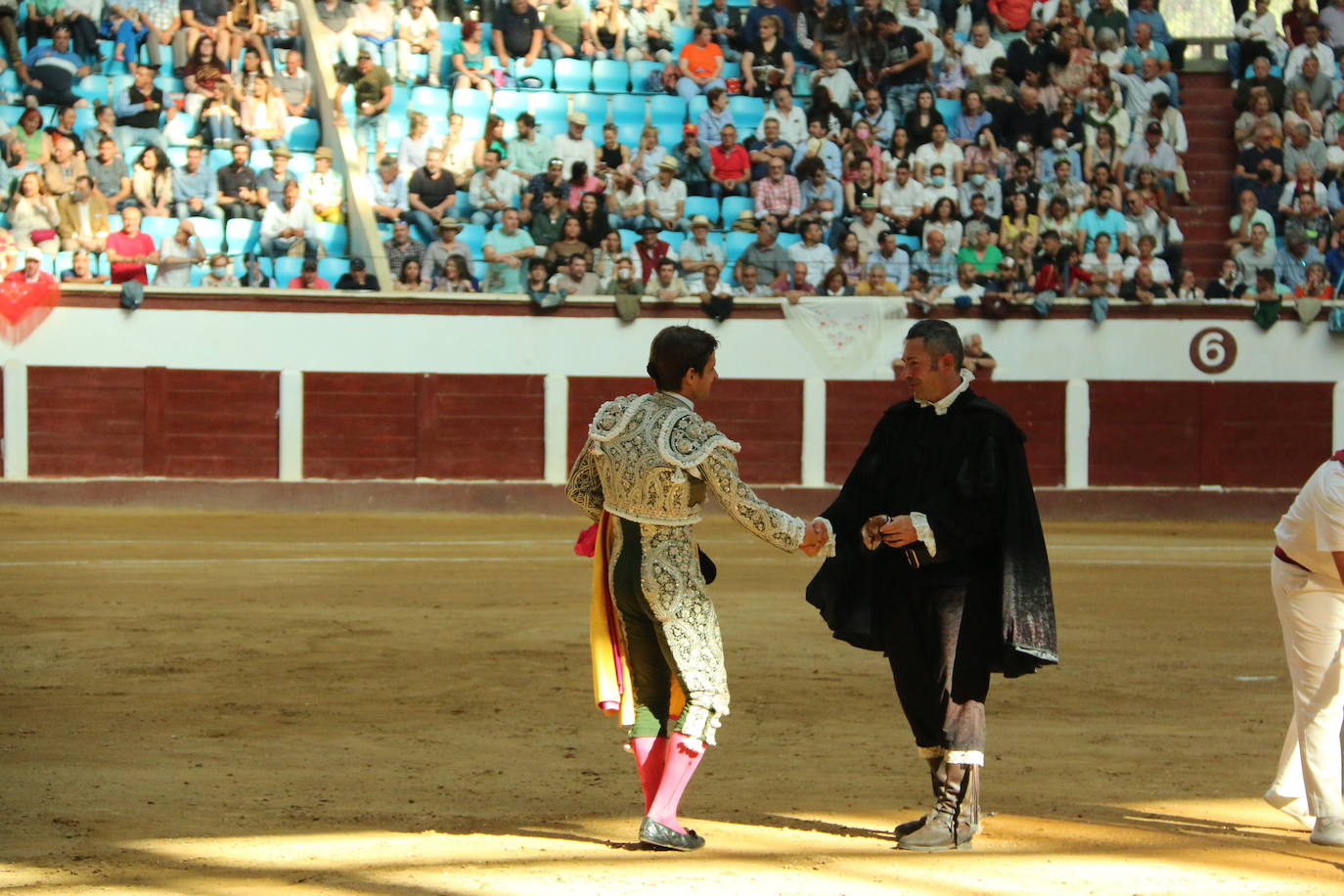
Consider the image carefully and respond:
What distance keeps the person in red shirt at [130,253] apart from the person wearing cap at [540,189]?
2.95 m

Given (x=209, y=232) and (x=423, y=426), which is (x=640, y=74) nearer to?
(x=423, y=426)

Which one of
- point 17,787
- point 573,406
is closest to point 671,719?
point 17,787

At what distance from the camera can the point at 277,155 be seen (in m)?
14.8

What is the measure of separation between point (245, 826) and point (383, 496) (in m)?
10.5

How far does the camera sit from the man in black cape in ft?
15.2

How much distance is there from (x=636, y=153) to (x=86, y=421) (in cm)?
509

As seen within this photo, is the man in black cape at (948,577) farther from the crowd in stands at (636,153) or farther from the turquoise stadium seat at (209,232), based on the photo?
the turquoise stadium seat at (209,232)

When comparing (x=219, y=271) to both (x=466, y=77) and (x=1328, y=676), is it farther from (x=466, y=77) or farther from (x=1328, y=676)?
(x=1328, y=676)

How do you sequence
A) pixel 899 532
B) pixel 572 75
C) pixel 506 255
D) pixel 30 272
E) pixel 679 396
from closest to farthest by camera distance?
pixel 899 532 < pixel 679 396 < pixel 30 272 < pixel 506 255 < pixel 572 75

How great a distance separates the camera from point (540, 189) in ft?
49.4

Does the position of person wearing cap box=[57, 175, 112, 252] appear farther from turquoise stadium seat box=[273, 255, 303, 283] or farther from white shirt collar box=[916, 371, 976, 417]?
white shirt collar box=[916, 371, 976, 417]

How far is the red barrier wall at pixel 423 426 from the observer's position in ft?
49.9

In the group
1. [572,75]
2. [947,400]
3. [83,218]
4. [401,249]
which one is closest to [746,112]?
[572,75]

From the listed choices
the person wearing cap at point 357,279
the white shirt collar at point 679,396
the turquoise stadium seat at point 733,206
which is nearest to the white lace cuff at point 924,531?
the white shirt collar at point 679,396
